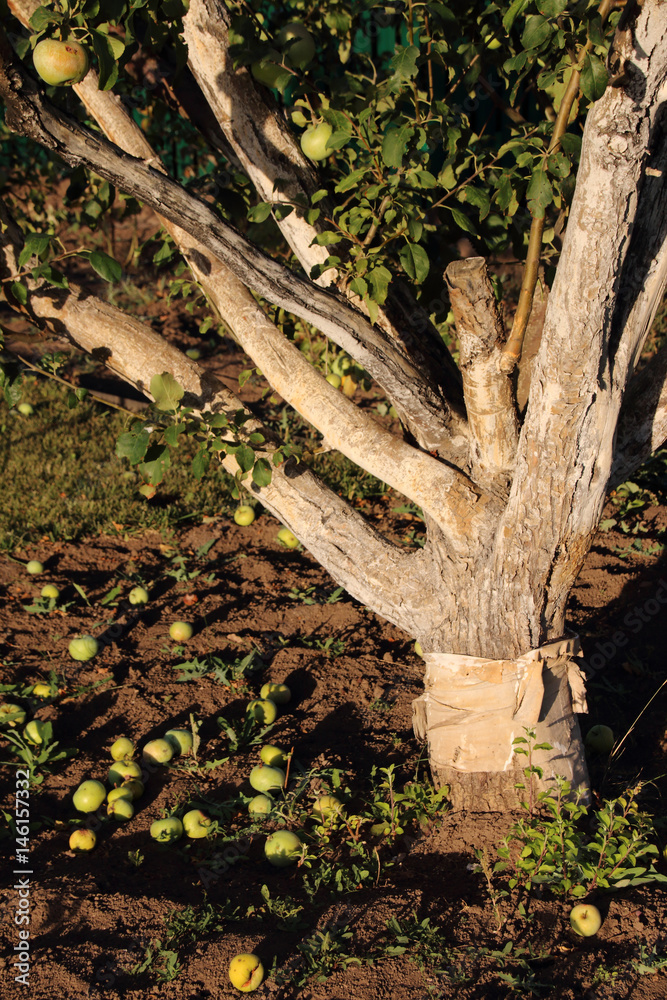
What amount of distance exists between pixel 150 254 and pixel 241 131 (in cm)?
616

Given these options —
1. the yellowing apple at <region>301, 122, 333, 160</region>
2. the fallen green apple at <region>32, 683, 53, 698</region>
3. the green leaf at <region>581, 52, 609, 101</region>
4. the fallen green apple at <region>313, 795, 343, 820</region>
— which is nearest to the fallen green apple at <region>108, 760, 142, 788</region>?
the fallen green apple at <region>32, 683, 53, 698</region>

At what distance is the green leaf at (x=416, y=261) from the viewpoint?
2.22 metres

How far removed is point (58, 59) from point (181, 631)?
2.26 meters

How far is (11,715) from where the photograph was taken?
2.93 meters

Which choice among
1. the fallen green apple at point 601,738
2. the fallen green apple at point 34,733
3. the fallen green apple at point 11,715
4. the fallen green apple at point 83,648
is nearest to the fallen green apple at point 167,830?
the fallen green apple at point 34,733

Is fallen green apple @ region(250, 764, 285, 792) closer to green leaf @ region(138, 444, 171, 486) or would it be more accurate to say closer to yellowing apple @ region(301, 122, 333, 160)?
green leaf @ region(138, 444, 171, 486)

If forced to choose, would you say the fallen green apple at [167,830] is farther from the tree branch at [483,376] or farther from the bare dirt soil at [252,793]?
the tree branch at [483,376]

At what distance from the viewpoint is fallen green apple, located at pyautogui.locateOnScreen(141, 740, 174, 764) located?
2.75 m

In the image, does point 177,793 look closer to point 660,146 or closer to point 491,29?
point 660,146

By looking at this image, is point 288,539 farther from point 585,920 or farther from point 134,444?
point 585,920

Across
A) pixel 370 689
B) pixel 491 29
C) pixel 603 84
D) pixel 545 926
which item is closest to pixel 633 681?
pixel 370 689

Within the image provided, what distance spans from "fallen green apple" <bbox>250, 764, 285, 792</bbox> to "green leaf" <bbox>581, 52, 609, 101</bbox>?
211 cm

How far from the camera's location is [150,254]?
8.14 metres

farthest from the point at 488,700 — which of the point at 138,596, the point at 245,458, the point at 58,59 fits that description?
the point at 58,59
